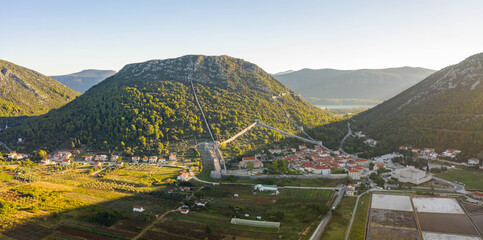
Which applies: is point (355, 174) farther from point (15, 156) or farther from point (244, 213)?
point (15, 156)

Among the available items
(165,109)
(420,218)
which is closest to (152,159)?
(165,109)

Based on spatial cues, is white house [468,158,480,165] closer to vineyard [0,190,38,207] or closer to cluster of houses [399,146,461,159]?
cluster of houses [399,146,461,159]

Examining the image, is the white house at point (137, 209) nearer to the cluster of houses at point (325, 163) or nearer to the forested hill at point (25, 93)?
the cluster of houses at point (325, 163)

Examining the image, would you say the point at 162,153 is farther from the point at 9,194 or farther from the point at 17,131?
the point at 17,131

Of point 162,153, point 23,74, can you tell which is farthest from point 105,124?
point 23,74

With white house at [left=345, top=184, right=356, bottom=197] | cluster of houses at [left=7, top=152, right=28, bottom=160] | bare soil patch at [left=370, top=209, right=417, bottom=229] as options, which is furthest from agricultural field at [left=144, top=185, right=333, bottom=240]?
cluster of houses at [left=7, top=152, right=28, bottom=160]

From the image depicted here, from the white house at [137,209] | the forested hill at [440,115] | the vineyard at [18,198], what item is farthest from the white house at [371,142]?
the vineyard at [18,198]
